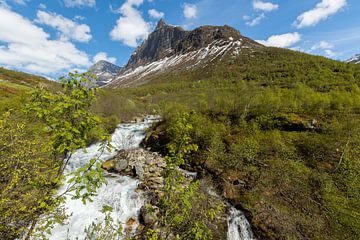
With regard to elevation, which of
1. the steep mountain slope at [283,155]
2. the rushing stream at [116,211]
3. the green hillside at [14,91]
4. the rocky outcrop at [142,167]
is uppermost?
the green hillside at [14,91]

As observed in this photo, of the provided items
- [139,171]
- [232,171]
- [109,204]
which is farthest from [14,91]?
[232,171]

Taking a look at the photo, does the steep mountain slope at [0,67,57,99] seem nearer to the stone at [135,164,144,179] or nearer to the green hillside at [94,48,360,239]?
the stone at [135,164,144,179]

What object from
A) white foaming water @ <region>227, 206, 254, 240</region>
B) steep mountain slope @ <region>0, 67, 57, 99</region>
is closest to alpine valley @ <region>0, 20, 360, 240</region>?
white foaming water @ <region>227, 206, 254, 240</region>

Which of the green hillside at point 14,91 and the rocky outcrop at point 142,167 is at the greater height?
the green hillside at point 14,91

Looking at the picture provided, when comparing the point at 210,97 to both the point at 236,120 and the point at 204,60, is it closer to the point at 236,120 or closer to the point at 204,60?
the point at 236,120

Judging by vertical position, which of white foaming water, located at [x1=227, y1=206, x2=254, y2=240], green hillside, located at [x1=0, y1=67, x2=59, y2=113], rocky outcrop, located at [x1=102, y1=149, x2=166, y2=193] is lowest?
white foaming water, located at [x1=227, y1=206, x2=254, y2=240]

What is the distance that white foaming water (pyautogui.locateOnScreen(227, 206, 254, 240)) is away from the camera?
11188 millimetres

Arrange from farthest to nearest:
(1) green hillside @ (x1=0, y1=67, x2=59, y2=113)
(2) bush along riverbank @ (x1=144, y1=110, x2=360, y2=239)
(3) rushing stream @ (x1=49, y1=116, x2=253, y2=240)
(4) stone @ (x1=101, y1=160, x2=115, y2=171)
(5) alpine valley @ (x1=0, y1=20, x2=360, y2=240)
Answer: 1. (4) stone @ (x1=101, y1=160, x2=115, y2=171)
2. (3) rushing stream @ (x1=49, y1=116, x2=253, y2=240)
3. (2) bush along riverbank @ (x1=144, y1=110, x2=360, y2=239)
4. (1) green hillside @ (x1=0, y1=67, x2=59, y2=113)
5. (5) alpine valley @ (x1=0, y1=20, x2=360, y2=240)

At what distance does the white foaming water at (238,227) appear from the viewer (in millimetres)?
11188

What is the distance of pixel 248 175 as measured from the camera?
15.7 meters

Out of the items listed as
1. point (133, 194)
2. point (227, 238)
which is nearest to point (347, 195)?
point (227, 238)

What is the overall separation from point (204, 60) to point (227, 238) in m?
158

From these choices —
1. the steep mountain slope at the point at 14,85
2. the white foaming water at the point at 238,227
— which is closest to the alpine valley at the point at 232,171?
the white foaming water at the point at 238,227

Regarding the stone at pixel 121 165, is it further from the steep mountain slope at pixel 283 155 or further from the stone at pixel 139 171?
the steep mountain slope at pixel 283 155
